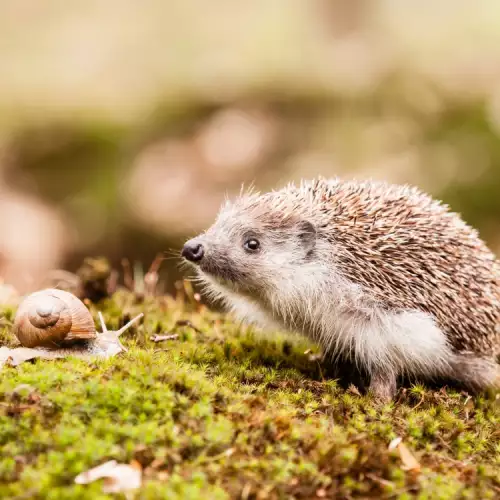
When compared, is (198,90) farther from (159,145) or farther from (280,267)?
(280,267)

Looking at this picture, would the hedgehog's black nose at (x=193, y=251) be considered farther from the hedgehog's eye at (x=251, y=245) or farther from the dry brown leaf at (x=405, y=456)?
the dry brown leaf at (x=405, y=456)

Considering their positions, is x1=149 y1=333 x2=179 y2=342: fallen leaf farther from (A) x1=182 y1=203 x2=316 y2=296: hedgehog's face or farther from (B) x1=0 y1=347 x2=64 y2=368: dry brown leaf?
(B) x1=0 y1=347 x2=64 y2=368: dry brown leaf

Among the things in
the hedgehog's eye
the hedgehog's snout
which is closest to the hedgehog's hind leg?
the hedgehog's eye

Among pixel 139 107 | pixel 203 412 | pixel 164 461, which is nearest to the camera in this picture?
pixel 164 461

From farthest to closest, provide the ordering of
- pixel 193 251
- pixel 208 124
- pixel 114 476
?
pixel 208 124, pixel 193 251, pixel 114 476

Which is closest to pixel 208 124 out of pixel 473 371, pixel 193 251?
pixel 193 251

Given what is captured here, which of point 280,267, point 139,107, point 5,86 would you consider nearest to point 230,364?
point 280,267

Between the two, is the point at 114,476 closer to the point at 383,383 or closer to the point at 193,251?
the point at 193,251
